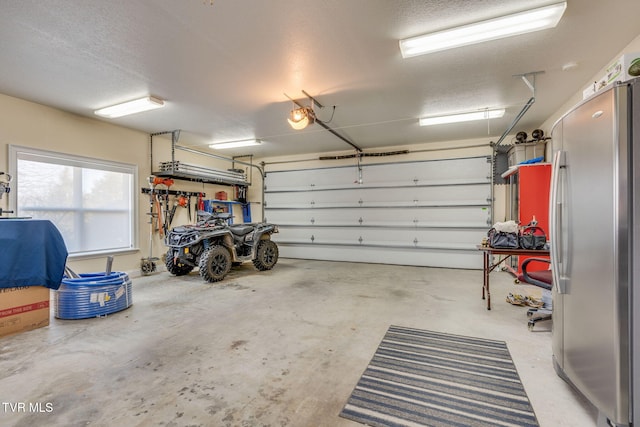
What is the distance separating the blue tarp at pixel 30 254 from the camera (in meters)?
2.72

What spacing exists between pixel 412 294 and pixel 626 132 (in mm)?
3263

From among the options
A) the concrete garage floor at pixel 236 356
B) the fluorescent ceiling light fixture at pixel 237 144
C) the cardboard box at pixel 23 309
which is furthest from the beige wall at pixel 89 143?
the cardboard box at pixel 23 309

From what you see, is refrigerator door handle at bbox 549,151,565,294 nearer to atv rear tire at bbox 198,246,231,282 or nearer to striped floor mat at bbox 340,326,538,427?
striped floor mat at bbox 340,326,538,427

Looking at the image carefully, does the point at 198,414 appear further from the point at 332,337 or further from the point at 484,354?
the point at 484,354

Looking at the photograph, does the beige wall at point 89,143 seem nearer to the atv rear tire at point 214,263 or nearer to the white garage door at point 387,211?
the atv rear tire at point 214,263

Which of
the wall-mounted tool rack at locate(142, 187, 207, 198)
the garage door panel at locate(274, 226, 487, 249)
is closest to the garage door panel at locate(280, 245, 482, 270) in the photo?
the garage door panel at locate(274, 226, 487, 249)

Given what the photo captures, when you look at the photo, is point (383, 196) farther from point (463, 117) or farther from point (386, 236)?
point (463, 117)

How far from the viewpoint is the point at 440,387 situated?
1855 mm

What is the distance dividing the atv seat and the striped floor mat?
13.2ft

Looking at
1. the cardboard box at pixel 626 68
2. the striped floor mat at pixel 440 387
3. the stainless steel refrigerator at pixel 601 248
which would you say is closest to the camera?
the stainless steel refrigerator at pixel 601 248

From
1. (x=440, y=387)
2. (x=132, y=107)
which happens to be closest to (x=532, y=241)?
(x=440, y=387)

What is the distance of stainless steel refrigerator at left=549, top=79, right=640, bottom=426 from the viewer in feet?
4.20

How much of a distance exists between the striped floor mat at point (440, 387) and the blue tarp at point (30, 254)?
3.39m

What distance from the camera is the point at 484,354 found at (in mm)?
2291
